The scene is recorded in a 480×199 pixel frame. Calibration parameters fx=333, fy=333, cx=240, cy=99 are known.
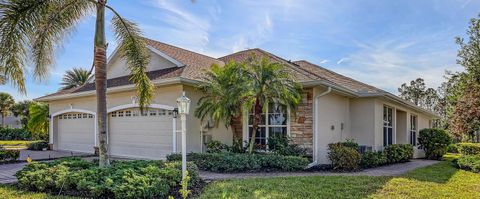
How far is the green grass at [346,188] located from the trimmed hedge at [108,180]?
2.85 ft

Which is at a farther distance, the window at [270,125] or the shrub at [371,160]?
the window at [270,125]

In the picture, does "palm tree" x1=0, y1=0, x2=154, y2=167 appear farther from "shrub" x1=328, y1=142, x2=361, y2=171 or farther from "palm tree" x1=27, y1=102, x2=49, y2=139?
"palm tree" x1=27, y1=102, x2=49, y2=139

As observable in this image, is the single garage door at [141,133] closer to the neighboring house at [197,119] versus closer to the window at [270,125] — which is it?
the neighboring house at [197,119]

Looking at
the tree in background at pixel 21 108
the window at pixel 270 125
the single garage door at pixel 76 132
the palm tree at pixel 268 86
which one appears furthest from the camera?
the tree in background at pixel 21 108

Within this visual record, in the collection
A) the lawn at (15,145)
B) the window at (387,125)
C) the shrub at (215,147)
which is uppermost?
the window at (387,125)

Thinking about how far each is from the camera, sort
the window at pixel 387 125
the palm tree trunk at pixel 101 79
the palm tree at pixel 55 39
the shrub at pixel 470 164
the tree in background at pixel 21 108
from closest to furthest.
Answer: the palm tree at pixel 55 39 → the palm tree trunk at pixel 101 79 → the shrub at pixel 470 164 → the window at pixel 387 125 → the tree in background at pixel 21 108

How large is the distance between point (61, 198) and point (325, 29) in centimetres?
1118

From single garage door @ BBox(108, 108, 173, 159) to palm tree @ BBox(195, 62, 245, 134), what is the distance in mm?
2437

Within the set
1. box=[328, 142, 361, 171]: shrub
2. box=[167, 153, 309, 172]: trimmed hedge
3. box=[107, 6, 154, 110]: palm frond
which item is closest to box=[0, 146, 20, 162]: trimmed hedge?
box=[107, 6, 154, 110]: palm frond

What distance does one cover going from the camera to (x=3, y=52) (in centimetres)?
783

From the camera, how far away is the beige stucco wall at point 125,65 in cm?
1518

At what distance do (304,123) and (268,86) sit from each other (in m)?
2.31

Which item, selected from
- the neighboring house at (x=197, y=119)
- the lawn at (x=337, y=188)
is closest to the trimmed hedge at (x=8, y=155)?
the neighboring house at (x=197, y=119)

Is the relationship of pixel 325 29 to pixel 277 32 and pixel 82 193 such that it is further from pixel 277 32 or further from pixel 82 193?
pixel 82 193
